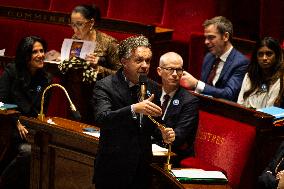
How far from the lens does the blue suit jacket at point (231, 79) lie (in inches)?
104

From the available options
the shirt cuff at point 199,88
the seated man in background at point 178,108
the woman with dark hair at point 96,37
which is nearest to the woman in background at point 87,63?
the woman with dark hair at point 96,37

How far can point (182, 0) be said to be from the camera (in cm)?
349

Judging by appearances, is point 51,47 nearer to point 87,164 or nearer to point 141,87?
point 87,164

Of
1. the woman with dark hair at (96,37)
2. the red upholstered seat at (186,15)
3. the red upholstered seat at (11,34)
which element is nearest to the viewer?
the woman with dark hair at (96,37)

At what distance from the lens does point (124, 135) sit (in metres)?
1.68

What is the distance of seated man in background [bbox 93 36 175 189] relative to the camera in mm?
1683

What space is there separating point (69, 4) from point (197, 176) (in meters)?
2.34

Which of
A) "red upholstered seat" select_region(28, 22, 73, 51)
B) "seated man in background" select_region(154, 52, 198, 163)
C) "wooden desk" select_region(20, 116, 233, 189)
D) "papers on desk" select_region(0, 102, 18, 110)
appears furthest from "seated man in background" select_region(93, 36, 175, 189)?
"red upholstered seat" select_region(28, 22, 73, 51)

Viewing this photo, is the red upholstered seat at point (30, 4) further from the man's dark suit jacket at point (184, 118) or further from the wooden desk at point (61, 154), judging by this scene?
the man's dark suit jacket at point (184, 118)

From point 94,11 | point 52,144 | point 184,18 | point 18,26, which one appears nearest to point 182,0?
point 184,18

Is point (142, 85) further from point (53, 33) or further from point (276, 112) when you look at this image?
point (53, 33)

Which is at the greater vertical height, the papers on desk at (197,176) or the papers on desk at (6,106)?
the papers on desk at (197,176)

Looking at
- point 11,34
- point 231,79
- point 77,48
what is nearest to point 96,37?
point 77,48

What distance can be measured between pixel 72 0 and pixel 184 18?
2.51 ft
